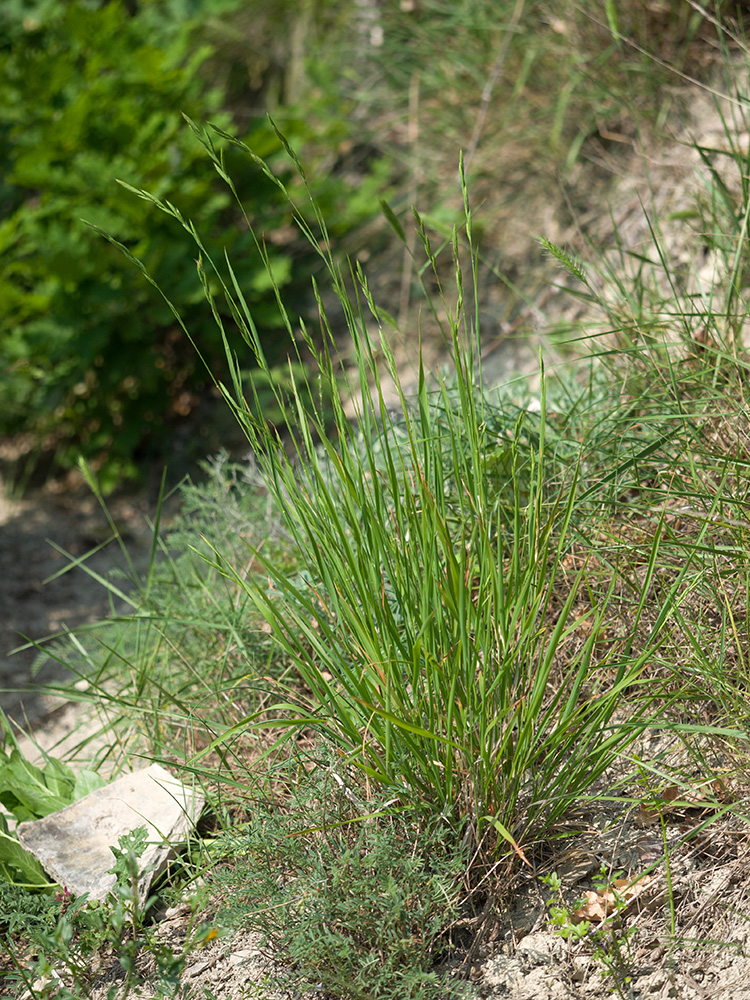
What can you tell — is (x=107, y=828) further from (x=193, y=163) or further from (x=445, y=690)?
(x=193, y=163)

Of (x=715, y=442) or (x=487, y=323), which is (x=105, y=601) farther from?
(x=715, y=442)

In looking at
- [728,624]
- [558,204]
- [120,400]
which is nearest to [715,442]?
[728,624]

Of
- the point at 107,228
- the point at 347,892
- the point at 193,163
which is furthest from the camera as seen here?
the point at 193,163

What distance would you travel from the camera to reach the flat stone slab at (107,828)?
1.62 metres

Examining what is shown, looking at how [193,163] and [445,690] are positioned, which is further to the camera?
[193,163]

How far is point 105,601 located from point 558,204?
2.38 meters

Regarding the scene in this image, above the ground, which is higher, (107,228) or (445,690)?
(107,228)

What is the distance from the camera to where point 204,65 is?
464 centimetres

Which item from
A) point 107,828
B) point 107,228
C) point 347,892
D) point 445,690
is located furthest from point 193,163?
point 347,892

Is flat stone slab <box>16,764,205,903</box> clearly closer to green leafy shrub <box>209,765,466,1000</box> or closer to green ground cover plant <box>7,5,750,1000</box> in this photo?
green ground cover plant <box>7,5,750,1000</box>

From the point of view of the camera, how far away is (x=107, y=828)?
174 centimetres

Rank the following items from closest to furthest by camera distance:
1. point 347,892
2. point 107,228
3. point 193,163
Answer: point 347,892
point 107,228
point 193,163

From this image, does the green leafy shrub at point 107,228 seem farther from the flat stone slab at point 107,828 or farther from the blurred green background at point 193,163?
the flat stone slab at point 107,828

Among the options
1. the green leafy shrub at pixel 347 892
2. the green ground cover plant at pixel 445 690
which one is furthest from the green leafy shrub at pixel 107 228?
the green leafy shrub at pixel 347 892
